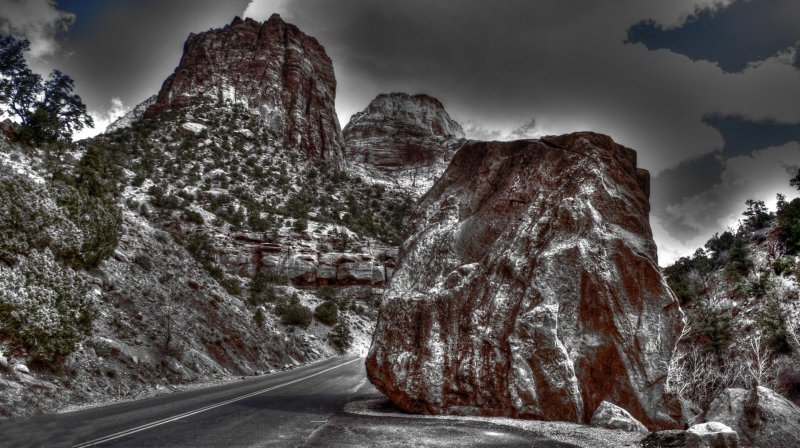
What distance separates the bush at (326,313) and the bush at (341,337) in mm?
979

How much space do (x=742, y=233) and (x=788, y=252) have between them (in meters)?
21.5

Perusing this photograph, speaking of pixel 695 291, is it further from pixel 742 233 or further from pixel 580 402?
pixel 580 402

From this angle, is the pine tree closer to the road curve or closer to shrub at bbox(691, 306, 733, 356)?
the road curve

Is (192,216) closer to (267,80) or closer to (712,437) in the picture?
(267,80)

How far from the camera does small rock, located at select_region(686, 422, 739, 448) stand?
275 inches

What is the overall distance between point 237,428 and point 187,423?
1280 millimetres

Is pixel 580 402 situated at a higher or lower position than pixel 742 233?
lower

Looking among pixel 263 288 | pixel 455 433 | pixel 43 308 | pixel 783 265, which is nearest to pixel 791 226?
pixel 783 265

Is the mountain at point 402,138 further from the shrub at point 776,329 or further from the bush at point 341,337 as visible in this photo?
the shrub at point 776,329

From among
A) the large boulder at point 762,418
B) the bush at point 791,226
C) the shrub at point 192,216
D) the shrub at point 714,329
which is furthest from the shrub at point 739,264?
the shrub at point 192,216

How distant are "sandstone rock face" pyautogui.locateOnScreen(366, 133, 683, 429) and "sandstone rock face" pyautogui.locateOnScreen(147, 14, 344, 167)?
77.3 metres

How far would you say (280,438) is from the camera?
8.85 metres

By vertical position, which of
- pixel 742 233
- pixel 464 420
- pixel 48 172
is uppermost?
pixel 742 233

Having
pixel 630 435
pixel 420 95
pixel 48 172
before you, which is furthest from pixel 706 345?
pixel 420 95
